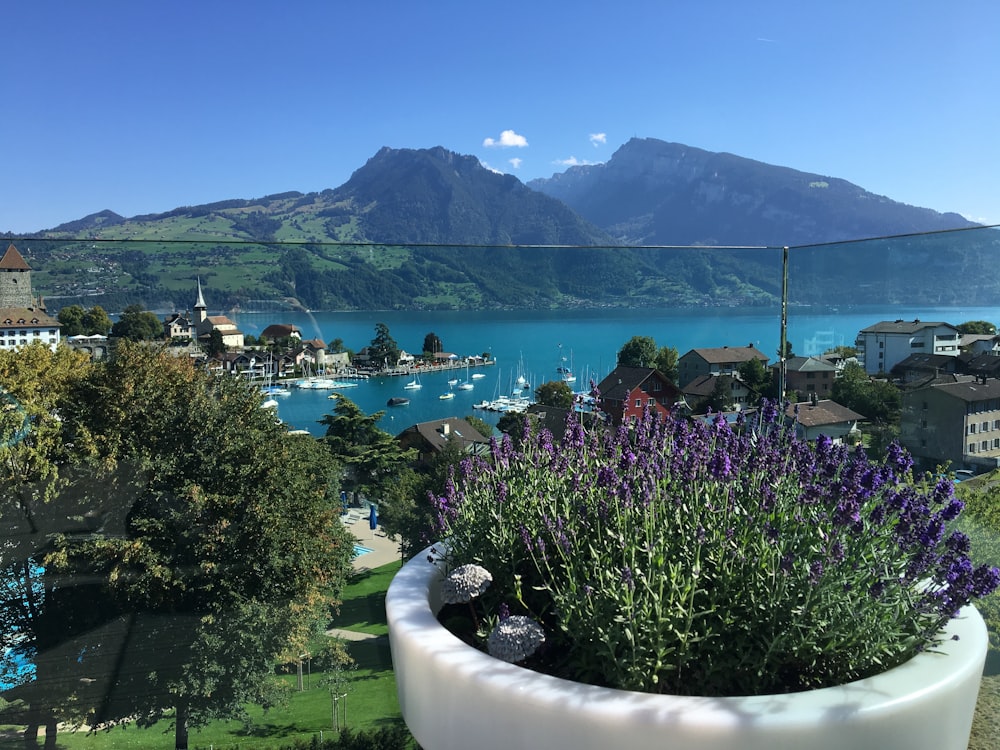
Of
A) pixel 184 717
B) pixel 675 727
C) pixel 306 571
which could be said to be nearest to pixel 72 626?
pixel 184 717

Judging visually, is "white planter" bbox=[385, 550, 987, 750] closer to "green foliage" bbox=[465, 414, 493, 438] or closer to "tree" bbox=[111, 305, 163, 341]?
"tree" bbox=[111, 305, 163, 341]

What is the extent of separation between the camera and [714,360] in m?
4.09

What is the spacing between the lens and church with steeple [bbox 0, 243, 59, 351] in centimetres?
419

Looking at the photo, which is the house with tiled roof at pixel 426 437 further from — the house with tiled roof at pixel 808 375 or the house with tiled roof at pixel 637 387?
the house with tiled roof at pixel 808 375

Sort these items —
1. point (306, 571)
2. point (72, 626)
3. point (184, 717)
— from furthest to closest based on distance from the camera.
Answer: point (306, 571) → point (72, 626) → point (184, 717)

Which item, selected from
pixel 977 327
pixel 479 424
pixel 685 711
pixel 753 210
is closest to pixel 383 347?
pixel 479 424

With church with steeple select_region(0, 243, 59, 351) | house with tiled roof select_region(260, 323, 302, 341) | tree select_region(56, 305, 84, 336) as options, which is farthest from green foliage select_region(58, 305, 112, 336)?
house with tiled roof select_region(260, 323, 302, 341)

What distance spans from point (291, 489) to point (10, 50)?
819 cm

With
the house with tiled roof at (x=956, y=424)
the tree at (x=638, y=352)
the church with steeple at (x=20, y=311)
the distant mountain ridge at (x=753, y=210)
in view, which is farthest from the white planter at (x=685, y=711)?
the distant mountain ridge at (x=753, y=210)

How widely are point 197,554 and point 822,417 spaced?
257 centimetres

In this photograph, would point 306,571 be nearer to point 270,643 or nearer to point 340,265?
point 270,643

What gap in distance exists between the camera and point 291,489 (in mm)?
2900

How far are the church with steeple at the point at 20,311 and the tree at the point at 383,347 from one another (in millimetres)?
3444

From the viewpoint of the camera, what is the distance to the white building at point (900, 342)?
352 centimetres
